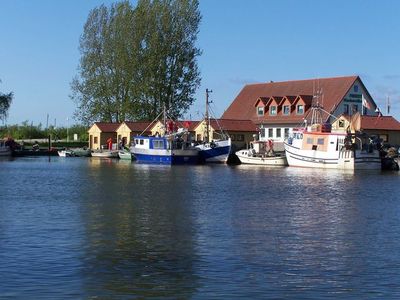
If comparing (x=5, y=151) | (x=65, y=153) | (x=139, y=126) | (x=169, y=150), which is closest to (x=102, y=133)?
(x=65, y=153)

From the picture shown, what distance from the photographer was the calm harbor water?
1532 cm

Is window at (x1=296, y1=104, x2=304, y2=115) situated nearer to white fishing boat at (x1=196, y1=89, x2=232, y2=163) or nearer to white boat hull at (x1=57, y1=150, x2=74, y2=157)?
white fishing boat at (x1=196, y1=89, x2=232, y2=163)

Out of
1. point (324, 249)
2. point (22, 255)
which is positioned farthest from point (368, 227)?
point (22, 255)

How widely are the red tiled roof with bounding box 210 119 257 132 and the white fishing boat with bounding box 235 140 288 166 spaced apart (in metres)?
5.66

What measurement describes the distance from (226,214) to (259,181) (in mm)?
19438

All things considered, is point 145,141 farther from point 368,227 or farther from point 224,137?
point 368,227

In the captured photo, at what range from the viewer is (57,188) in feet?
130

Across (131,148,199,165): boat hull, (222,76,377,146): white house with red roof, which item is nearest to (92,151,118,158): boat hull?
(131,148,199,165): boat hull

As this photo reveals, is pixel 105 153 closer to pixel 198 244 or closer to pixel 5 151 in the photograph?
pixel 5 151

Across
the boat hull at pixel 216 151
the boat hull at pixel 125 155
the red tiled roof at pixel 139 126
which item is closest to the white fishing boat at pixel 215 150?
the boat hull at pixel 216 151

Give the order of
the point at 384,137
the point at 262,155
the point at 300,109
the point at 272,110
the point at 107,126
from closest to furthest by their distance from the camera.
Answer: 1. the point at 262,155
2. the point at 384,137
3. the point at 300,109
4. the point at 272,110
5. the point at 107,126

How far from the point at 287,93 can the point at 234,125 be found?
8.51 m

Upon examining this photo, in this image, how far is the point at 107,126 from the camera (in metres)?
89.4

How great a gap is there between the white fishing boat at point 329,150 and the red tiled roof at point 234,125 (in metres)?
13.5
